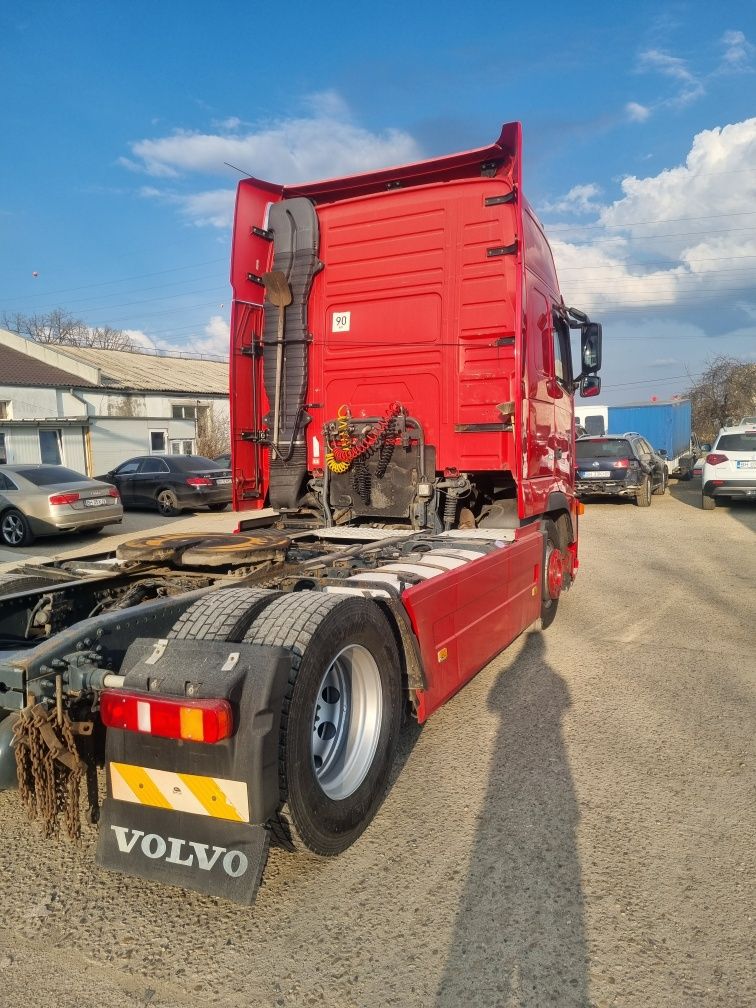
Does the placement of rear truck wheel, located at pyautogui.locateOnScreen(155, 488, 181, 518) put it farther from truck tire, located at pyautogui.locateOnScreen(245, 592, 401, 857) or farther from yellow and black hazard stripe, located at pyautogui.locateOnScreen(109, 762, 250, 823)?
yellow and black hazard stripe, located at pyautogui.locateOnScreen(109, 762, 250, 823)

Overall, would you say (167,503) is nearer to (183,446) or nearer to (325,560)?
(183,446)

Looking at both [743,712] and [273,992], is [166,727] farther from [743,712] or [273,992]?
[743,712]

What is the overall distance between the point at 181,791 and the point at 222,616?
2.19 feet

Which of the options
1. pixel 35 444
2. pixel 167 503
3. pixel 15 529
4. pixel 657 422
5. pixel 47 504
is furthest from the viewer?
pixel 657 422

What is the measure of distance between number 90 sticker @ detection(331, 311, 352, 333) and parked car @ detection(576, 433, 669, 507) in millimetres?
12119

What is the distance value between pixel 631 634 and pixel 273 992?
496cm

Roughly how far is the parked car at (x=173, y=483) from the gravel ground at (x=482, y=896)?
48.3ft

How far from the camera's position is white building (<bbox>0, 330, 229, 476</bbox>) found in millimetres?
26672

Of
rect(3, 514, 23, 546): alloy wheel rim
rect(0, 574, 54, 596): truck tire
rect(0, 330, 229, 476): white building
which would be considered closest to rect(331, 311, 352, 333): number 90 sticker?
rect(0, 574, 54, 596): truck tire

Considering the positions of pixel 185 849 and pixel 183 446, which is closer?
pixel 185 849

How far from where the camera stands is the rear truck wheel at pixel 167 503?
60.2ft

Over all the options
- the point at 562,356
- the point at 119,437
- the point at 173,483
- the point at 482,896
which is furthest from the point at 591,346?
the point at 119,437

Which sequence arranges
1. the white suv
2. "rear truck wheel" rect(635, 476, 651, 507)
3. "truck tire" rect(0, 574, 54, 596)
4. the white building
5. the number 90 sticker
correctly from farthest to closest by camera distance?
the white building → "rear truck wheel" rect(635, 476, 651, 507) → the white suv → the number 90 sticker → "truck tire" rect(0, 574, 54, 596)

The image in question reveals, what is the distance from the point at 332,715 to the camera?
10.3 feet
